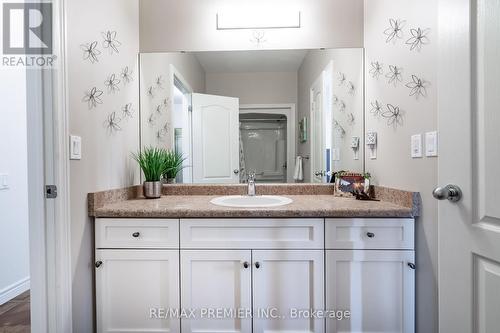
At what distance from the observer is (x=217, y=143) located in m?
1.88

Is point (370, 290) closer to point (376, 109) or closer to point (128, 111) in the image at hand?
point (376, 109)

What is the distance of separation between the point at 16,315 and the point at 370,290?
90.5 inches

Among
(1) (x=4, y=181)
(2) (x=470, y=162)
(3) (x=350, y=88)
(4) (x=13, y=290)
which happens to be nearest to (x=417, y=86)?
(2) (x=470, y=162)

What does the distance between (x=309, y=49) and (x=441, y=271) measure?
59.0 inches

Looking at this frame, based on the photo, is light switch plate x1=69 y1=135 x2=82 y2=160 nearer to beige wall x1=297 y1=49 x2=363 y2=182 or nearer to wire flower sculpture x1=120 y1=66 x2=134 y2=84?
wire flower sculpture x1=120 y1=66 x2=134 y2=84

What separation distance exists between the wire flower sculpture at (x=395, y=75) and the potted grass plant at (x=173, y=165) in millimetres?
1393

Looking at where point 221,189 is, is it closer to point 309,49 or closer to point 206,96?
point 206,96

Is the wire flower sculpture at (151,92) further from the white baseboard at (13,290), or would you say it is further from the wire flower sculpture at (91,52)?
the white baseboard at (13,290)

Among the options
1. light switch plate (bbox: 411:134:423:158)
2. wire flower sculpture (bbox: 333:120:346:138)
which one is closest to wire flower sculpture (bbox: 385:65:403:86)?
light switch plate (bbox: 411:134:423:158)

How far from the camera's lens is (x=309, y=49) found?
5.91 ft

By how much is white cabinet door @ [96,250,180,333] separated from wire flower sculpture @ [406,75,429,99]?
1.42m

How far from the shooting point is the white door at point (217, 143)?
1.86 meters

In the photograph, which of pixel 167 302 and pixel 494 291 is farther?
pixel 167 302

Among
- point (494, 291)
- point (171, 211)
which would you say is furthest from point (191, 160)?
point (494, 291)
